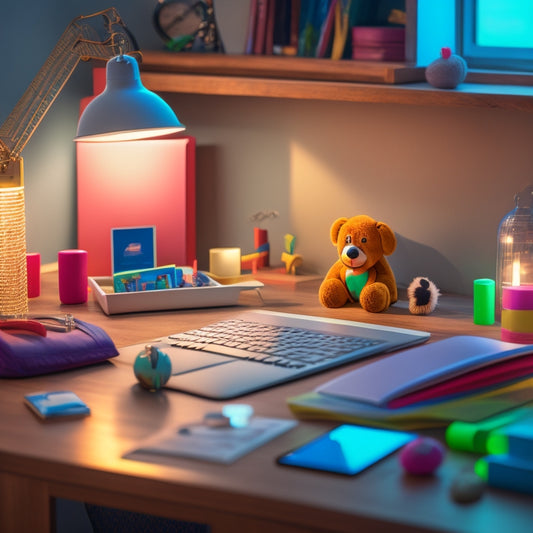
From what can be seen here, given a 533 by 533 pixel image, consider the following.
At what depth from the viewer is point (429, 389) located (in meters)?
1.26

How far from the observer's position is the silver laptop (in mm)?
1382

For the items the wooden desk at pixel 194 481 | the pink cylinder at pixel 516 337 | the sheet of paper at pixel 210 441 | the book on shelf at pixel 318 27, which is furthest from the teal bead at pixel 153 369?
the book on shelf at pixel 318 27

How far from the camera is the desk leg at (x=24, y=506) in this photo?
1149 millimetres

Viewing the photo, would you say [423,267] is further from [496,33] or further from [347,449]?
[347,449]

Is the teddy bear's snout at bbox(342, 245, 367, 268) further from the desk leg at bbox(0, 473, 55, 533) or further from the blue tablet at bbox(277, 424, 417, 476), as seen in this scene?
the desk leg at bbox(0, 473, 55, 533)

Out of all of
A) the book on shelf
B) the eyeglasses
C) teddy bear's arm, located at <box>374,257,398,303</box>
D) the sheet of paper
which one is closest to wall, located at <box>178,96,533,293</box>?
the book on shelf

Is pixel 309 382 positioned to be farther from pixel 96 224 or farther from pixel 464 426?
pixel 96 224

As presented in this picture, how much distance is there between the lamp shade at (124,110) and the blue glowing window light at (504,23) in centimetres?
82

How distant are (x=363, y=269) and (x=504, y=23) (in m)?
0.70

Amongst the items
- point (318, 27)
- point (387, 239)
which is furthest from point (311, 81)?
point (387, 239)

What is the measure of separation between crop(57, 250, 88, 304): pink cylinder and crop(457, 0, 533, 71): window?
1016 millimetres

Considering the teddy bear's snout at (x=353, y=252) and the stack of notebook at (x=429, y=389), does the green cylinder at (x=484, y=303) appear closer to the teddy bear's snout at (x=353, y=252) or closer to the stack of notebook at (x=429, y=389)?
the teddy bear's snout at (x=353, y=252)

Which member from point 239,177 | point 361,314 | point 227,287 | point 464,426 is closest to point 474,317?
point 361,314

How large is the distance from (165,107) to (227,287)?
15.4 inches
